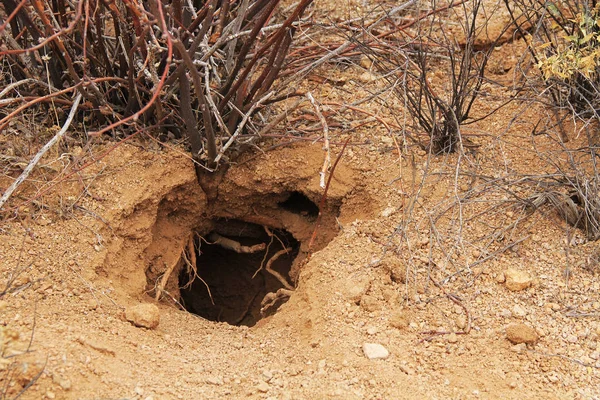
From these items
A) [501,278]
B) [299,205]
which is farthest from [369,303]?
[299,205]

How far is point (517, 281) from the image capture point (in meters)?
2.77

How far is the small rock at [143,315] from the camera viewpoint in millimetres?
2789

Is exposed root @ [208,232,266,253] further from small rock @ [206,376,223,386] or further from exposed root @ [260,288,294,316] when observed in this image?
small rock @ [206,376,223,386]

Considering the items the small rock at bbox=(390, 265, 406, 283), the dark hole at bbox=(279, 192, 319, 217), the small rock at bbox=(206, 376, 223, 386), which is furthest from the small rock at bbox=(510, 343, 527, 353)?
the dark hole at bbox=(279, 192, 319, 217)

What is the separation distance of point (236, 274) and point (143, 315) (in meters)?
1.72

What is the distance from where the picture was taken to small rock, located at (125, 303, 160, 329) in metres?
2.79

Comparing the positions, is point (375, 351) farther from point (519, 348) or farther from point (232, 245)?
point (232, 245)

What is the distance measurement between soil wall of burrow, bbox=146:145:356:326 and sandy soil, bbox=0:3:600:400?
0.05 feet

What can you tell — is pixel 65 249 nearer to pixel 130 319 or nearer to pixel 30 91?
pixel 130 319

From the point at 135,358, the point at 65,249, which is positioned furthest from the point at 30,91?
the point at 135,358

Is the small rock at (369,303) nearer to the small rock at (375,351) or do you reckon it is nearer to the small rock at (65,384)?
the small rock at (375,351)

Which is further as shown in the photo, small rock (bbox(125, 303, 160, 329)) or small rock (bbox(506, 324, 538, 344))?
small rock (bbox(125, 303, 160, 329))

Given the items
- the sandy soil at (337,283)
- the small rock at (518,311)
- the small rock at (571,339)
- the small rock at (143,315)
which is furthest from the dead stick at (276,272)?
the small rock at (571,339)

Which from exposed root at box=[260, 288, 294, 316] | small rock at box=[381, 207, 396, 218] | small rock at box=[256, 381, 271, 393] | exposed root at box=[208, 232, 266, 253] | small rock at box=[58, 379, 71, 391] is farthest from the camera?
exposed root at box=[208, 232, 266, 253]
